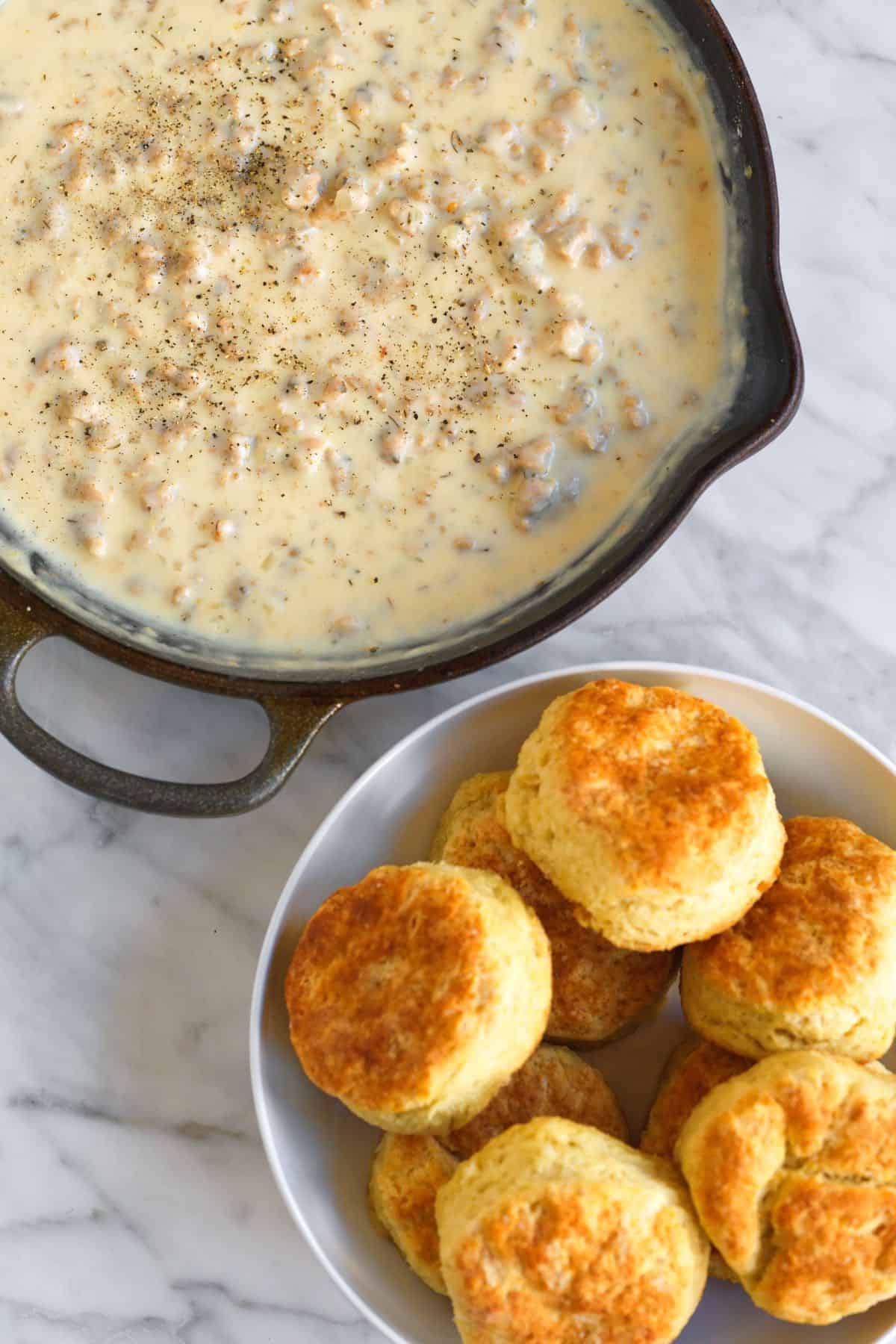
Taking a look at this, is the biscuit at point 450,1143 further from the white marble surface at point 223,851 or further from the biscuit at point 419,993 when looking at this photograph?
the white marble surface at point 223,851

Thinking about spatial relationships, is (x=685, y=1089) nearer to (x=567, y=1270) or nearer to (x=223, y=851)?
(x=567, y=1270)

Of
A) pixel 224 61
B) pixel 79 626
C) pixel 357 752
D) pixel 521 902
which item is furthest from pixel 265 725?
pixel 224 61

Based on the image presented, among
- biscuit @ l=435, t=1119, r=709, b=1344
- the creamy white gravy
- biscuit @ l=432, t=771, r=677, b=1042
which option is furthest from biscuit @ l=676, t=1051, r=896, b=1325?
→ the creamy white gravy

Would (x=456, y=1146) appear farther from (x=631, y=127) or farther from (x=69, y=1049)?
(x=631, y=127)

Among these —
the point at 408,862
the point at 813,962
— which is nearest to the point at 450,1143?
the point at 408,862

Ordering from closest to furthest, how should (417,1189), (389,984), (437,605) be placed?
(389,984) < (417,1189) < (437,605)

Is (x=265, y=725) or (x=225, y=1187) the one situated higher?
(x=265, y=725)
